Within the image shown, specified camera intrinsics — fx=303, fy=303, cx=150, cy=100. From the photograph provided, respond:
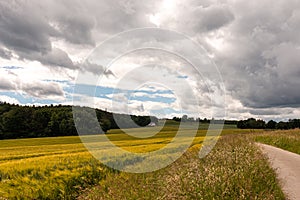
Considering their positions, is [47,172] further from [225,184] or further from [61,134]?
[61,134]

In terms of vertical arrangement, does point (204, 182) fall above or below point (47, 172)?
above

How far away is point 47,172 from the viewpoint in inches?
477

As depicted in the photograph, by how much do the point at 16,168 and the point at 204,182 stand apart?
894cm

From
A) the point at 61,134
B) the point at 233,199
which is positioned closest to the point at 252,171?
the point at 233,199

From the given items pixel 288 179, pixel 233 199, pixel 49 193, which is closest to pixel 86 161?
pixel 49 193

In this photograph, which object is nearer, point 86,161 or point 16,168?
point 16,168

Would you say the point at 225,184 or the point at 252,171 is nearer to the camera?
the point at 225,184

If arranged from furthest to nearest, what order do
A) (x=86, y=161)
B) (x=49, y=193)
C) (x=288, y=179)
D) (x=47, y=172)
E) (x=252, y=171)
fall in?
1. (x=86, y=161)
2. (x=47, y=172)
3. (x=49, y=193)
4. (x=288, y=179)
5. (x=252, y=171)

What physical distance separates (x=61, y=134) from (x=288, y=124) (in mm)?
61270

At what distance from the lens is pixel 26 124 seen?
73.1 meters

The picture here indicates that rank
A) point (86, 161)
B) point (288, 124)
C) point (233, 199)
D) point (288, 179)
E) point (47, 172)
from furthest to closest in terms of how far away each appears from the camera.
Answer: point (288, 124)
point (86, 161)
point (47, 172)
point (288, 179)
point (233, 199)

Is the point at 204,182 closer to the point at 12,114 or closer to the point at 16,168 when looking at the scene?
the point at 16,168

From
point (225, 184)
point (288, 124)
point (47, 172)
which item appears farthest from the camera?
point (288, 124)

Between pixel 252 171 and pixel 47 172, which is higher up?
pixel 252 171
